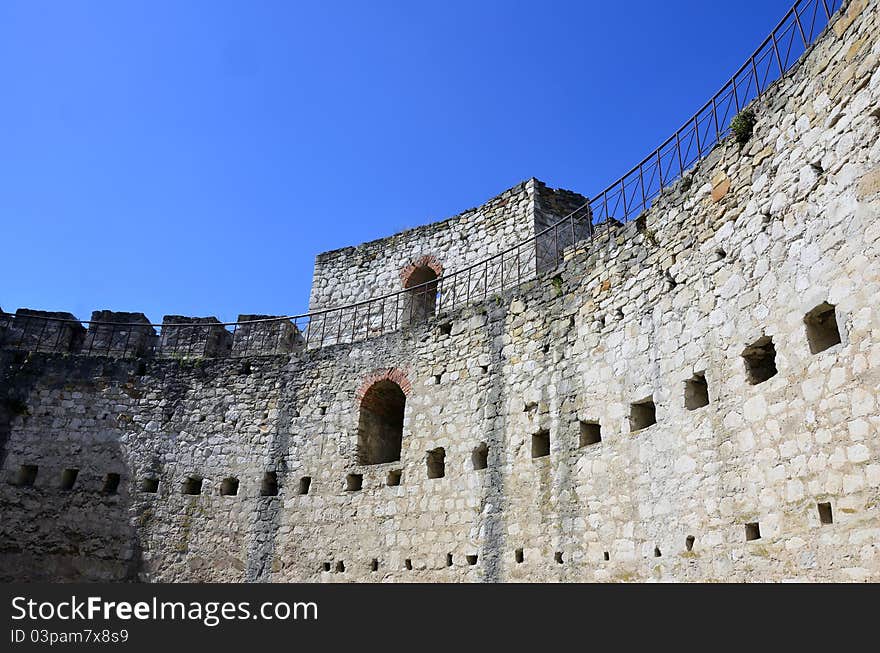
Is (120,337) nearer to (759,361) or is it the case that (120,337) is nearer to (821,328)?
(759,361)

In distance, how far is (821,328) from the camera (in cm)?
632

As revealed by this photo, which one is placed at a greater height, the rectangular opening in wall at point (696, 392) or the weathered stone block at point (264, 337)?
the weathered stone block at point (264, 337)

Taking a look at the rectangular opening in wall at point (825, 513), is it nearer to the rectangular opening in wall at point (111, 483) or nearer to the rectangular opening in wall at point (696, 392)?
the rectangular opening in wall at point (696, 392)

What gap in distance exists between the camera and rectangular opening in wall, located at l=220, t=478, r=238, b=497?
42.2 ft

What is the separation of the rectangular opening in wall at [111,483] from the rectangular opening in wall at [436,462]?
6181 mm

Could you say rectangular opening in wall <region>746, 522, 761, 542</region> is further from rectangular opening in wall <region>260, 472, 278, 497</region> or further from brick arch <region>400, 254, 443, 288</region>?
brick arch <region>400, 254, 443, 288</region>

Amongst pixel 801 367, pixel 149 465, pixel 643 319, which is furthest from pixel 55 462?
pixel 801 367

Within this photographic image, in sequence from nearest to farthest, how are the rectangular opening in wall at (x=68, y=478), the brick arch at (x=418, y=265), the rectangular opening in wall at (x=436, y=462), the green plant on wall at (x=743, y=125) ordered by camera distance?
the green plant on wall at (x=743, y=125)
the rectangular opening in wall at (x=436, y=462)
the rectangular opening in wall at (x=68, y=478)
the brick arch at (x=418, y=265)

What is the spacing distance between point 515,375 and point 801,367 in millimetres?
4606

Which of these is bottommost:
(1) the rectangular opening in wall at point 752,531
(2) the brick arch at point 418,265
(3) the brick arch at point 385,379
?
(1) the rectangular opening in wall at point 752,531

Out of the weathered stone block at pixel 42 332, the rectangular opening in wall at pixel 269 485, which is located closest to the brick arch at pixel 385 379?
the rectangular opening in wall at pixel 269 485

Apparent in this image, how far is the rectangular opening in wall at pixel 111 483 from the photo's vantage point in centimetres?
1315

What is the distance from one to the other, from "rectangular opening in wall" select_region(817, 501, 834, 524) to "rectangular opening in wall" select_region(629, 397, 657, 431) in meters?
2.58

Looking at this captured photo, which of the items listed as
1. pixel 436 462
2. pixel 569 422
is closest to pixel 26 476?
pixel 436 462
